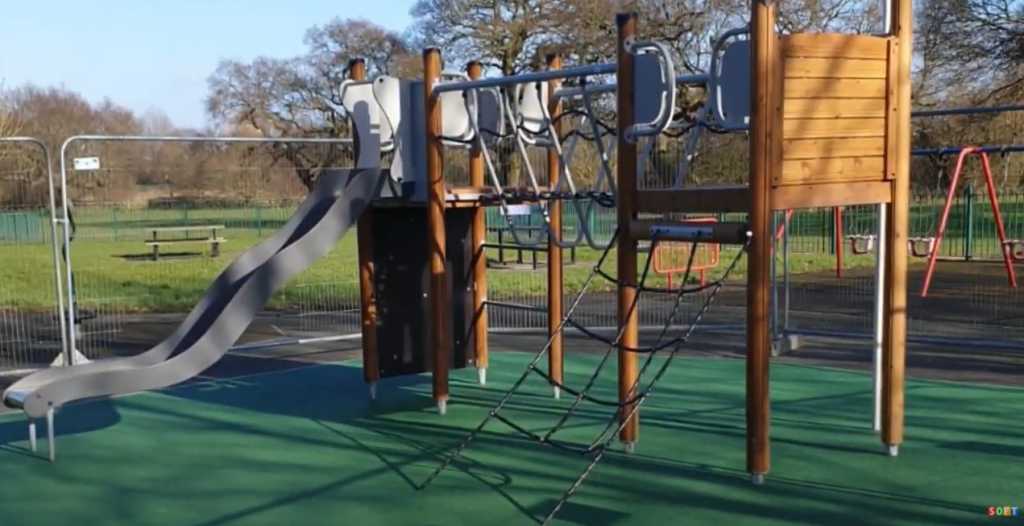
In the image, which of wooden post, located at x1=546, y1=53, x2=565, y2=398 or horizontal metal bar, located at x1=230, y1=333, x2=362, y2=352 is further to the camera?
horizontal metal bar, located at x1=230, y1=333, x2=362, y2=352

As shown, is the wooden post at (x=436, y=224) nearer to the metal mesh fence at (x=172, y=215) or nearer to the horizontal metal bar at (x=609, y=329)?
the horizontal metal bar at (x=609, y=329)

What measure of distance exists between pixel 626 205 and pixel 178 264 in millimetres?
11661

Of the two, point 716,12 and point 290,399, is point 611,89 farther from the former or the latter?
point 716,12

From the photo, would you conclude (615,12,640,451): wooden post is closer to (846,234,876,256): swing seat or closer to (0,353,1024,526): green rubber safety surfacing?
(0,353,1024,526): green rubber safety surfacing

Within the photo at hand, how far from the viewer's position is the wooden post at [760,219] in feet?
17.5

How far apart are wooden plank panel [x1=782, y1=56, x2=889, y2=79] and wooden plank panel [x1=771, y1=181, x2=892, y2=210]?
626mm

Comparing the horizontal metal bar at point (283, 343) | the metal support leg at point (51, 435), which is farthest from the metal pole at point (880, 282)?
the horizontal metal bar at point (283, 343)

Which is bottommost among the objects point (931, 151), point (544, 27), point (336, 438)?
point (336, 438)

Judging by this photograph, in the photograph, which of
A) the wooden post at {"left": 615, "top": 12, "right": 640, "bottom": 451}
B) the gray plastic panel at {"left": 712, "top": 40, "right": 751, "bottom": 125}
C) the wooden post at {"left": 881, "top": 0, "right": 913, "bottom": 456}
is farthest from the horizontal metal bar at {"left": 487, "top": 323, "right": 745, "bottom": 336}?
the gray plastic panel at {"left": 712, "top": 40, "right": 751, "bottom": 125}

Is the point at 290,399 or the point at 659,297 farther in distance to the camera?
the point at 659,297

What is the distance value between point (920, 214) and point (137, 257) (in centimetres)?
1375

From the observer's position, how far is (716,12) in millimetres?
28438

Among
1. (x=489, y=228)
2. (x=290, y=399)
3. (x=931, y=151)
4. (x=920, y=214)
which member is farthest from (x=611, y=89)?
(x=920, y=214)

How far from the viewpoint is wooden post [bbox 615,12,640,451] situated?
606 cm
